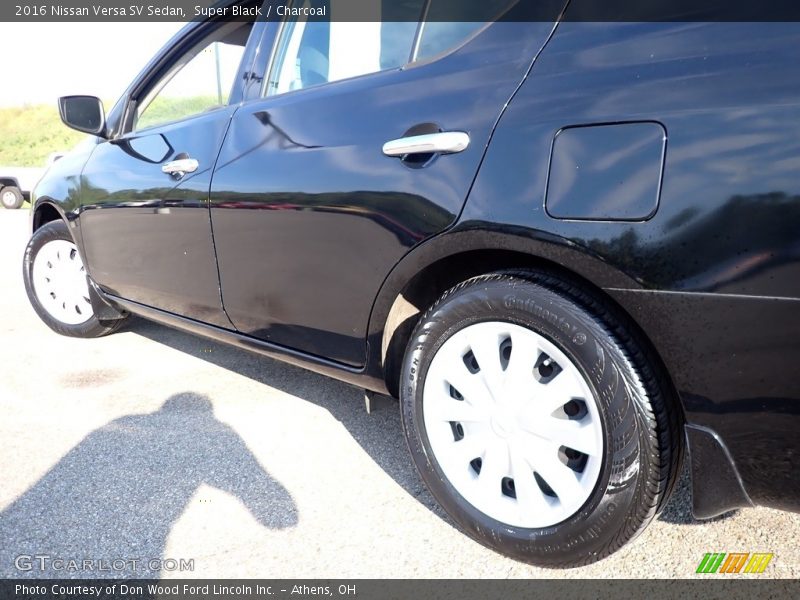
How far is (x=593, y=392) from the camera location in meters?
1.46

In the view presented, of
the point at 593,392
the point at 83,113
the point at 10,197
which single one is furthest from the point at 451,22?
Answer: the point at 10,197

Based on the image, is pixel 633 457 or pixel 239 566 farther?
pixel 239 566

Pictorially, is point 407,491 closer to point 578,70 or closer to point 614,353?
point 614,353

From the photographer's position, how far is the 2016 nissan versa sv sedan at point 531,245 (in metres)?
1.23

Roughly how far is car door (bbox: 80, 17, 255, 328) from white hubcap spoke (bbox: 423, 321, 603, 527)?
115 centimetres

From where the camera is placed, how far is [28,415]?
2.69m

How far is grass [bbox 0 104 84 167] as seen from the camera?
112ft

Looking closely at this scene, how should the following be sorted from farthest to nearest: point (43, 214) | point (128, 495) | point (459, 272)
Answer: point (43, 214)
point (128, 495)
point (459, 272)

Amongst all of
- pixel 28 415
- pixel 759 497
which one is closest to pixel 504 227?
pixel 759 497

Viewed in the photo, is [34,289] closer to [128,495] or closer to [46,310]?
[46,310]

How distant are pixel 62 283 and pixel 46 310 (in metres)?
0.23

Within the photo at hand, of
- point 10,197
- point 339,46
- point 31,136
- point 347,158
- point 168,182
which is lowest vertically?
point 31,136

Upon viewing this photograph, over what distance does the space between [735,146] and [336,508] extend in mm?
1498

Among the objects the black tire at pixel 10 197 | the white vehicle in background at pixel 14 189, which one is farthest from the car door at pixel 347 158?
the black tire at pixel 10 197
